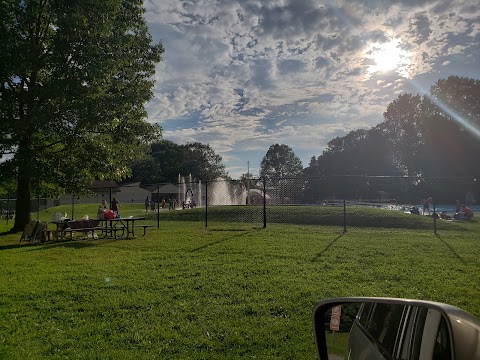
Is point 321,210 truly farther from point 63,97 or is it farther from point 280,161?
point 280,161

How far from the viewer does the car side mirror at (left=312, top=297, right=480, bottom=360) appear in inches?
52.6

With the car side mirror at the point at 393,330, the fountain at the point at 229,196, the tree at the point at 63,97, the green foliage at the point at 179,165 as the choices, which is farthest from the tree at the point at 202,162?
Answer: the car side mirror at the point at 393,330

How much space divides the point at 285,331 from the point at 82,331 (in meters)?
2.63

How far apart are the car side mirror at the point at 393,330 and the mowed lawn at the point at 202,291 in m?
2.26

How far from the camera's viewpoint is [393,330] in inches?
68.6

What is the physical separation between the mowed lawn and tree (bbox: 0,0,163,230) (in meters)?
6.12

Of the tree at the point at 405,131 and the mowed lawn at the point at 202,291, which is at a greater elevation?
the tree at the point at 405,131

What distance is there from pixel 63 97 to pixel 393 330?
18005mm

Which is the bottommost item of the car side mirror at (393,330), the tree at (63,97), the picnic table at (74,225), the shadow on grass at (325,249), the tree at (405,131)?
the shadow on grass at (325,249)

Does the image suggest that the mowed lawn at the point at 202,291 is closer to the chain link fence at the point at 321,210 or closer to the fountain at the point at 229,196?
the chain link fence at the point at 321,210

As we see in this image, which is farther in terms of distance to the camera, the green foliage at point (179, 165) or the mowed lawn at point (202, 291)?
the green foliage at point (179, 165)

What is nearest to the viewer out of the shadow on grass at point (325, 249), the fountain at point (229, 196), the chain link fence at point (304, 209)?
the shadow on grass at point (325, 249)

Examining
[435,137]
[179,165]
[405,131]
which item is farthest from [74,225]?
[179,165]

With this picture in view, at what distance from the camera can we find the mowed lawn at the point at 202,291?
464cm
